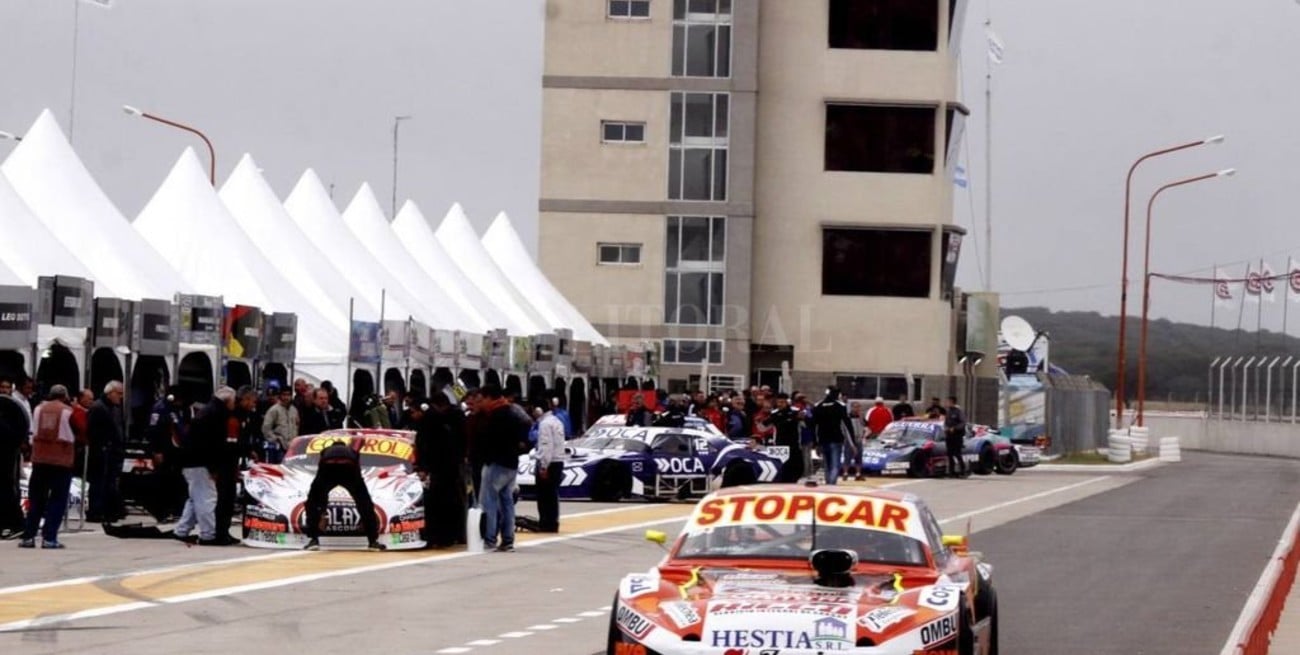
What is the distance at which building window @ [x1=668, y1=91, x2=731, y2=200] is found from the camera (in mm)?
70938

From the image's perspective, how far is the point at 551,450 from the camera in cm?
2638

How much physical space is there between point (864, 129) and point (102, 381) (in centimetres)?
4157

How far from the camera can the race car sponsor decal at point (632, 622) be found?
11.3m

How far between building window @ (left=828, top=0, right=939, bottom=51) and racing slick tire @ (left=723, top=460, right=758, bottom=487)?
117 ft

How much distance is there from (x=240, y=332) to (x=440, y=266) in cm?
2020

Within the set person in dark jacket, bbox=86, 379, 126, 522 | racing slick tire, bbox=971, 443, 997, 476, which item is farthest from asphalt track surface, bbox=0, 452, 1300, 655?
racing slick tire, bbox=971, 443, 997, 476

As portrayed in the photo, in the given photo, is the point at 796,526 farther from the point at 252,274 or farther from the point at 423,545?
the point at 252,274

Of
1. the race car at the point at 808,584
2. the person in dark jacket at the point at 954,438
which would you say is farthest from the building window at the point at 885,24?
the race car at the point at 808,584

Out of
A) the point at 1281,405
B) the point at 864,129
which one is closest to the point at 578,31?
the point at 864,129

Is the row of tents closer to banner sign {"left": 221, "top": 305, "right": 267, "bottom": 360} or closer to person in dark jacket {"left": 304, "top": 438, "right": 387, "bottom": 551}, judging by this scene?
banner sign {"left": 221, "top": 305, "right": 267, "bottom": 360}

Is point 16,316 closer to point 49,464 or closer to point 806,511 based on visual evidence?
point 49,464

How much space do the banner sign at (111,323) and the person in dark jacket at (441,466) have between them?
6.00 metres

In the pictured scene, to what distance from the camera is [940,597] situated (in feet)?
Answer: 38.7

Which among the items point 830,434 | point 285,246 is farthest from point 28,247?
point 830,434
